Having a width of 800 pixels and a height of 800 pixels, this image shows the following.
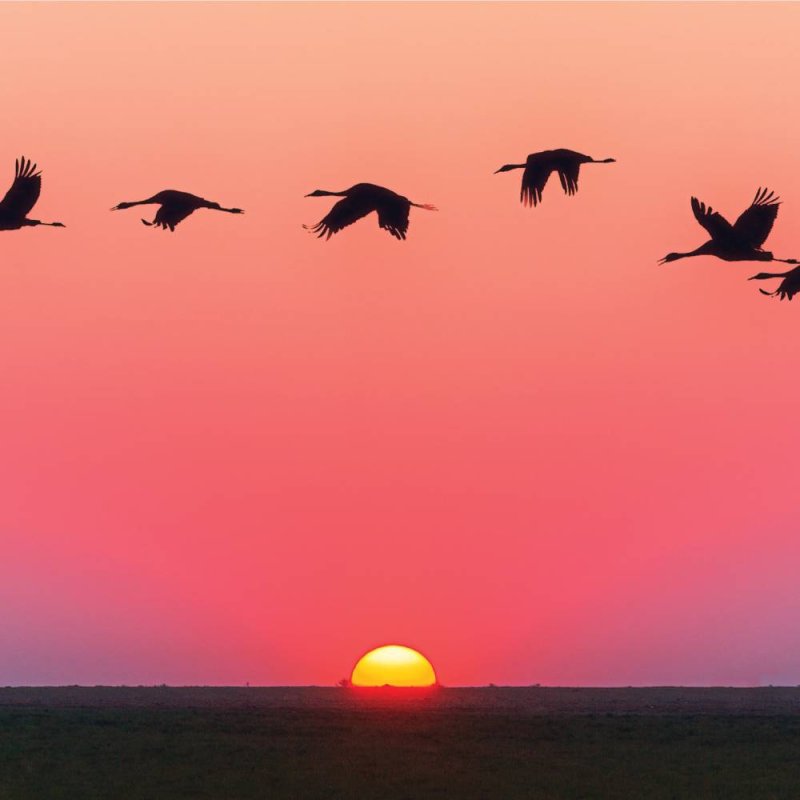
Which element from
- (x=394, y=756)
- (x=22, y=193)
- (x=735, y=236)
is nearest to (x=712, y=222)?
(x=735, y=236)

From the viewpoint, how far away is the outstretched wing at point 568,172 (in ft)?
65.0

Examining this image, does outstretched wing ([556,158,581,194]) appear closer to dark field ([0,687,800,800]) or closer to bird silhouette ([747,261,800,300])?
bird silhouette ([747,261,800,300])

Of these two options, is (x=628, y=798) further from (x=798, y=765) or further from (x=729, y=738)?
(x=729, y=738)

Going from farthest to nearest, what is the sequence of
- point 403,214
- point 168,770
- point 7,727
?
point 7,727 < point 168,770 < point 403,214

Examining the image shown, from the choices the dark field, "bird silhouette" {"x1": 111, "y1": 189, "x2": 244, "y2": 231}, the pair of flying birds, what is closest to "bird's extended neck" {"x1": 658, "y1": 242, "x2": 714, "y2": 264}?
the pair of flying birds

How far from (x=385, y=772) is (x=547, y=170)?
29.0 meters

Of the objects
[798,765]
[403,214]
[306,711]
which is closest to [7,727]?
[306,711]

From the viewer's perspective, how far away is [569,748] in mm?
57250

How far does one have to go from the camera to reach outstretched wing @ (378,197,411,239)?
19.4 meters

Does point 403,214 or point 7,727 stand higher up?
point 403,214

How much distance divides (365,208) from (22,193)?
3.84 m

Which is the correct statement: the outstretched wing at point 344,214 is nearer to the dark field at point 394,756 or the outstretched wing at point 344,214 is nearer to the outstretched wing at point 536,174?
the outstretched wing at point 536,174

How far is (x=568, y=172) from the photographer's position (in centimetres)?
2011


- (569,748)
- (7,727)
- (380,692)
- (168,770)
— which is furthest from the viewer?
(380,692)
